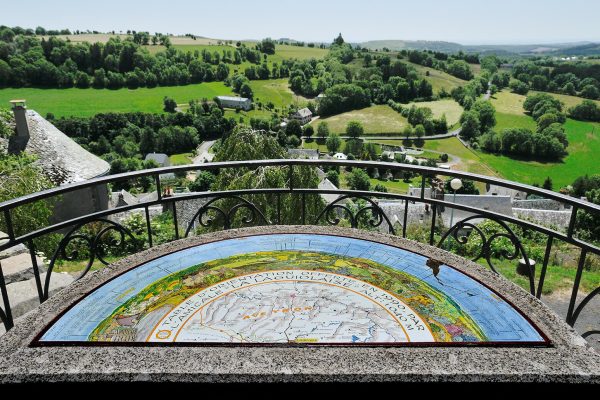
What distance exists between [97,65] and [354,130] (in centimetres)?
7962

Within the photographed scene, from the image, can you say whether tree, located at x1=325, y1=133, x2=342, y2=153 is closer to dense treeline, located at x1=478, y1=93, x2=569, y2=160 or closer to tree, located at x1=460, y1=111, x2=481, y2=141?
dense treeline, located at x1=478, y1=93, x2=569, y2=160

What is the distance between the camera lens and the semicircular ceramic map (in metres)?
2.66

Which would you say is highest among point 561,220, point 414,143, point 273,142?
point 273,142

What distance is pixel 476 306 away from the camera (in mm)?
2994

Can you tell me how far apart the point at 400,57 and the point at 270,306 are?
201846mm

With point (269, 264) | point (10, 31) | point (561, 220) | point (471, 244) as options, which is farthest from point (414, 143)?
point (10, 31)

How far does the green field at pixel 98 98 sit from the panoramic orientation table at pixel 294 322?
4253 inches

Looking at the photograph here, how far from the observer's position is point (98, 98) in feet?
374

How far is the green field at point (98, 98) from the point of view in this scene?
3986 inches

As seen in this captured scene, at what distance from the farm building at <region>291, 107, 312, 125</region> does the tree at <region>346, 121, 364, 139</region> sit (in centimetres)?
1392

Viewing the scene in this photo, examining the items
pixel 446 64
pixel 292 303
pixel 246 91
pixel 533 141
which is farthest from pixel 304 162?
pixel 446 64

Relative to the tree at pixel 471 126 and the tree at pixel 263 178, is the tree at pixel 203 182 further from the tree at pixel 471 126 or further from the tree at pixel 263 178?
the tree at pixel 471 126
